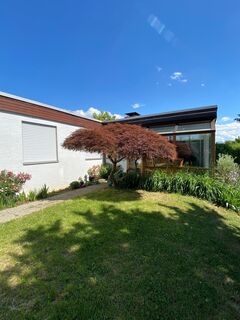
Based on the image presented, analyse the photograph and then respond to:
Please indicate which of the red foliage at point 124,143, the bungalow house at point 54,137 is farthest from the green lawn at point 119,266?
the bungalow house at point 54,137

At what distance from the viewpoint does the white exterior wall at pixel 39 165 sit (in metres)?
7.33

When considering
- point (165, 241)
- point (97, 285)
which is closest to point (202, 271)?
point (165, 241)

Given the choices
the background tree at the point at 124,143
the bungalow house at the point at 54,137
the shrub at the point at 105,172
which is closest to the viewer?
the background tree at the point at 124,143

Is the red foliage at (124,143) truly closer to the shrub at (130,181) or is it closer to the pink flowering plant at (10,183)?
the shrub at (130,181)

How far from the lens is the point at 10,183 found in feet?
23.4

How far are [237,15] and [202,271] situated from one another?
313 inches

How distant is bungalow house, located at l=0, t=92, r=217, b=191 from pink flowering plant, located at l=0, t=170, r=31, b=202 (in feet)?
0.93

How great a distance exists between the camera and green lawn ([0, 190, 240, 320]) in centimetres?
225

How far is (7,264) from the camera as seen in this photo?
308 centimetres

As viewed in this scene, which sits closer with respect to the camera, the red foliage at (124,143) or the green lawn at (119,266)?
the green lawn at (119,266)

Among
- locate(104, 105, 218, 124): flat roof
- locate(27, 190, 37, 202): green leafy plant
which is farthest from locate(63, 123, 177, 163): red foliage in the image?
locate(104, 105, 218, 124): flat roof

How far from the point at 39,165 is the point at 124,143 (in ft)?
14.1

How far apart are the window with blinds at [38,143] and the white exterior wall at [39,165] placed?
19 centimetres

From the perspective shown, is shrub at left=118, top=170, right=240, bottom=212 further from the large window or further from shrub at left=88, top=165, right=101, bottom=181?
shrub at left=88, top=165, right=101, bottom=181
